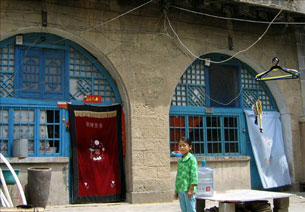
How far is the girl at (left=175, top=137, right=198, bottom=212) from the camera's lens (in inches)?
246

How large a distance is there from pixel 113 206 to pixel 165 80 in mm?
3291

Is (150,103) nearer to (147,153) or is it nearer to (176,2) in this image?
(147,153)

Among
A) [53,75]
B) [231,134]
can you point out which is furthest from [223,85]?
[53,75]

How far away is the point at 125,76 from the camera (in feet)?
31.4

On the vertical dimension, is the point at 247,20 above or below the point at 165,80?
above

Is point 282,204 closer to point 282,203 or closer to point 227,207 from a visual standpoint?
point 282,203

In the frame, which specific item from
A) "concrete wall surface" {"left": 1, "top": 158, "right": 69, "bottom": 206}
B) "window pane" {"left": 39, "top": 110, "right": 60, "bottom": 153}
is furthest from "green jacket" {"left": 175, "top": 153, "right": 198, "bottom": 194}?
"window pane" {"left": 39, "top": 110, "right": 60, "bottom": 153}

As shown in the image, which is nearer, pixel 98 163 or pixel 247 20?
pixel 98 163

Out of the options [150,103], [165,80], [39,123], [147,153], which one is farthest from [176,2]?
[39,123]

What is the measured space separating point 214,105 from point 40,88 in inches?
185

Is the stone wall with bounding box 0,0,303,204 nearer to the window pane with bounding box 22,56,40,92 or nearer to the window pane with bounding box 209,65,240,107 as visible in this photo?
the window pane with bounding box 22,56,40,92

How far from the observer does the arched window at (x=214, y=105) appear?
34.7 ft

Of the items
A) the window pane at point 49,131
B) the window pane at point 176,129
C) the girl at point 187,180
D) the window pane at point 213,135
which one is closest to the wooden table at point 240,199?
the girl at point 187,180

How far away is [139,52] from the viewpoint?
9.81 m
